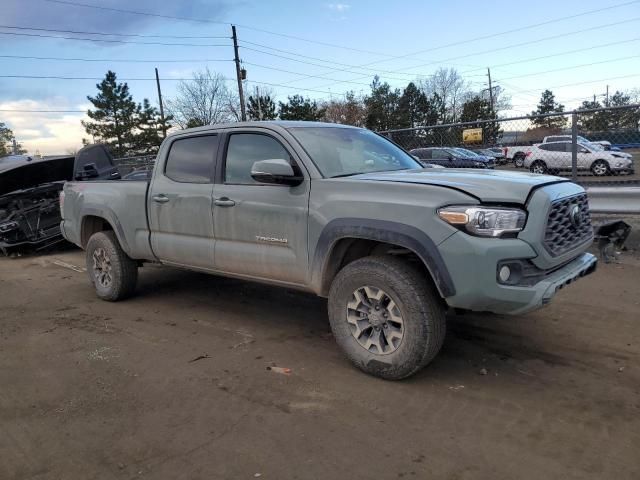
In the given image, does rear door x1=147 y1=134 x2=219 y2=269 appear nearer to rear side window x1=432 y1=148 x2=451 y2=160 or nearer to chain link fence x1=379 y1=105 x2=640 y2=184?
chain link fence x1=379 y1=105 x2=640 y2=184

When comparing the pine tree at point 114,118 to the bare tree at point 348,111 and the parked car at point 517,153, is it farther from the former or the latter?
the parked car at point 517,153

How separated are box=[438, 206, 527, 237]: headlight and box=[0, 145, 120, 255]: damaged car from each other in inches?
331

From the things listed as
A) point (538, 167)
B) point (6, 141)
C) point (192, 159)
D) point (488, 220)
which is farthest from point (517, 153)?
point (6, 141)

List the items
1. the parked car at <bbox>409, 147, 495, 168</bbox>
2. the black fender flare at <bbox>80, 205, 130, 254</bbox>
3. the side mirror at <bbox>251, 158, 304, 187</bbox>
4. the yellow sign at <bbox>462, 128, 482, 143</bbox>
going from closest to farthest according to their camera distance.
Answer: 1. the side mirror at <bbox>251, 158, 304, 187</bbox>
2. the black fender flare at <bbox>80, 205, 130, 254</bbox>
3. the yellow sign at <bbox>462, 128, 482, 143</bbox>
4. the parked car at <bbox>409, 147, 495, 168</bbox>

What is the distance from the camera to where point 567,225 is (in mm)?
3760

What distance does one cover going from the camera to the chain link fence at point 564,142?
27.8ft

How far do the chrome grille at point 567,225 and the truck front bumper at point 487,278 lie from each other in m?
0.28

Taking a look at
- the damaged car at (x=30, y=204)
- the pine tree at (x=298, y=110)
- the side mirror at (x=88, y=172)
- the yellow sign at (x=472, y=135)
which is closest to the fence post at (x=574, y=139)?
the yellow sign at (x=472, y=135)

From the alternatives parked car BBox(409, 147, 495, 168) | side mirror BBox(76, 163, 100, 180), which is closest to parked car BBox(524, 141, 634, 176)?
parked car BBox(409, 147, 495, 168)

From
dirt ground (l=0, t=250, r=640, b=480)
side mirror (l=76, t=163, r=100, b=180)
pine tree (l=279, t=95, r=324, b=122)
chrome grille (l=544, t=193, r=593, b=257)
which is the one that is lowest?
dirt ground (l=0, t=250, r=640, b=480)

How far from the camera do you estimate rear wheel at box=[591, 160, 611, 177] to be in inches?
393

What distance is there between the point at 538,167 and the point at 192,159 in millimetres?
8127

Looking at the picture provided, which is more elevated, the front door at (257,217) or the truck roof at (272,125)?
the truck roof at (272,125)

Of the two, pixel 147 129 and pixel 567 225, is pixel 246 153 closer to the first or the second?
pixel 567 225
